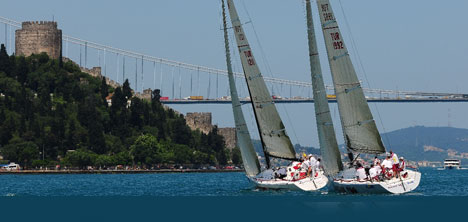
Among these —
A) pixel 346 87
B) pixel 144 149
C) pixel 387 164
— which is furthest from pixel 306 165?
pixel 144 149

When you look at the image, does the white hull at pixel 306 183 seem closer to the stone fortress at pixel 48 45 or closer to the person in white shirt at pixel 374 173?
the person in white shirt at pixel 374 173

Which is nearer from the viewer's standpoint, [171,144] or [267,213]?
[267,213]

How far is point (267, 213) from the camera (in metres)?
33.6

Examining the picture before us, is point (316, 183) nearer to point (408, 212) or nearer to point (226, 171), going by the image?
point (408, 212)

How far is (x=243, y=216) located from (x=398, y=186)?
11.6 metres

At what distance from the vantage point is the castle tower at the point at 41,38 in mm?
163750

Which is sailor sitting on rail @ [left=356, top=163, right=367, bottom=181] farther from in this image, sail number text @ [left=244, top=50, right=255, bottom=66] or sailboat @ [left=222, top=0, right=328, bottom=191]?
sail number text @ [left=244, top=50, right=255, bottom=66]

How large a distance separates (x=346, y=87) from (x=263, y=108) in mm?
8474

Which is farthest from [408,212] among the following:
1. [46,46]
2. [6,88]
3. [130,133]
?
[46,46]

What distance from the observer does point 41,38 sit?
16362cm

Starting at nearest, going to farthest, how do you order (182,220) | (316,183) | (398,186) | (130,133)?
1. (182,220)
2. (398,186)
3. (316,183)
4. (130,133)

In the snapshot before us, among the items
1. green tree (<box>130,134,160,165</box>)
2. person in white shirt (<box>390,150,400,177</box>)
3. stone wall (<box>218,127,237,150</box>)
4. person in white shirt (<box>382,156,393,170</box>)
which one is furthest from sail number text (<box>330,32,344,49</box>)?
stone wall (<box>218,127,237,150</box>)

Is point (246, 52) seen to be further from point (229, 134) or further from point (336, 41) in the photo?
point (229, 134)

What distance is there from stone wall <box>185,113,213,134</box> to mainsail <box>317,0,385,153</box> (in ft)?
399
